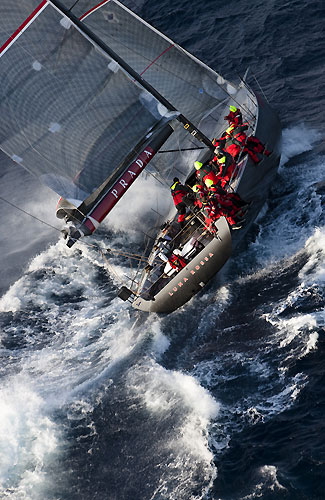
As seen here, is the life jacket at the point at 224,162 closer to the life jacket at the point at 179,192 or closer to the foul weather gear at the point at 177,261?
the life jacket at the point at 179,192

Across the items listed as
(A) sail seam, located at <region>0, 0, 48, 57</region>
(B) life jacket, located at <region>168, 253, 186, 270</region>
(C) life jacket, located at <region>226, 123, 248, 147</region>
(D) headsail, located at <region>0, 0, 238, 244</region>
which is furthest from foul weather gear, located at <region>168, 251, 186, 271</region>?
(A) sail seam, located at <region>0, 0, 48, 57</region>

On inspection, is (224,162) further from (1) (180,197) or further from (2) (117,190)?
(2) (117,190)

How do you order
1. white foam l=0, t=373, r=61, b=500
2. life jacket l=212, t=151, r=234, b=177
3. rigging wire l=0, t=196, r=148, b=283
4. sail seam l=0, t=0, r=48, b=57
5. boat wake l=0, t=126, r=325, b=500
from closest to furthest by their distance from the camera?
1. boat wake l=0, t=126, r=325, b=500
2. white foam l=0, t=373, r=61, b=500
3. sail seam l=0, t=0, r=48, b=57
4. life jacket l=212, t=151, r=234, b=177
5. rigging wire l=0, t=196, r=148, b=283

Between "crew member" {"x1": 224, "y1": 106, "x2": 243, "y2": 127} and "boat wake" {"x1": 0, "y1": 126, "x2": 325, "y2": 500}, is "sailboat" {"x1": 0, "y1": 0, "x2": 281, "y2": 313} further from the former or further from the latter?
"crew member" {"x1": 224, "y1": 106, "x2": 243, "y2": 127}

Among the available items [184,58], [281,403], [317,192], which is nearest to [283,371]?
[281,403]

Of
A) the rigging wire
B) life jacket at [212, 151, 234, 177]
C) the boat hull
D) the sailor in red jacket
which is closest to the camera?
the boat hull
